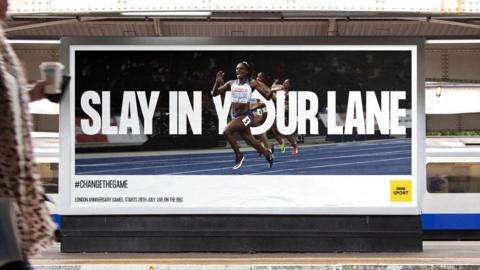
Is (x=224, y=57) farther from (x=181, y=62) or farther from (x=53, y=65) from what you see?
(x=53, y=65)

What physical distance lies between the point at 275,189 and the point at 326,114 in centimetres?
124

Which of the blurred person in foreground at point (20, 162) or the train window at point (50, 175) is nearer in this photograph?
the blurred person in foreground at point (20, 162)

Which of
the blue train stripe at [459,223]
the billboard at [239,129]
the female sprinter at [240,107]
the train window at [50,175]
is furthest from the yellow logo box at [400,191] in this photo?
the train window at [50,175]

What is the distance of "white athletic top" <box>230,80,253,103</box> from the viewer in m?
10.3

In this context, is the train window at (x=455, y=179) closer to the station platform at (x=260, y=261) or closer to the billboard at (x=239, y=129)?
the station platform at (x=260, y=261)

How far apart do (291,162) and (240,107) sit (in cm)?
103

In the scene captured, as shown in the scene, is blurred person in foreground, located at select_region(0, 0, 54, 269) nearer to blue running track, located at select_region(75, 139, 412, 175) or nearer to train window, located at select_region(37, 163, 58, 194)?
blue running track, located at select_region(75, 139, 412, 175)

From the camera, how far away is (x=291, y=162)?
10.3 meters

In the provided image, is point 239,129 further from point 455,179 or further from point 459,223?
point 459,223

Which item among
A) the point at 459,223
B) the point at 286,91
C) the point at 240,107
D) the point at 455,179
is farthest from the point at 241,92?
the point at 459,223

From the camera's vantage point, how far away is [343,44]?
33.5 feet

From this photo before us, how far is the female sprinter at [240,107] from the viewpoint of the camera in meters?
10.3

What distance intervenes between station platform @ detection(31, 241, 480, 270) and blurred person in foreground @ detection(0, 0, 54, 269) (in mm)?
6555

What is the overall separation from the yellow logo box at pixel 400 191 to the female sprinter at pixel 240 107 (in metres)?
1.68
